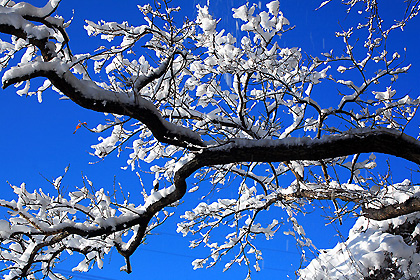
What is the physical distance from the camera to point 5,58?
4.42 m

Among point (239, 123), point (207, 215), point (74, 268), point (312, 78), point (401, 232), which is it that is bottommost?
point (401, 232)

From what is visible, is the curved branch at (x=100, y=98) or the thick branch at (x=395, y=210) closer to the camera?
the curved branch at (x=100, y=98)

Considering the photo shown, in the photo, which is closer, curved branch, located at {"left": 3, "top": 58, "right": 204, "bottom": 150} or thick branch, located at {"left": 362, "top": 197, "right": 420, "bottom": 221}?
curved branch, located at {"left": 3, "top": 58, "right": 204, "bottom": 150}

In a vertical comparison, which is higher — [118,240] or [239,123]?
[239,123]

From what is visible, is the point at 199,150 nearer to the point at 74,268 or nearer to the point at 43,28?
the point at 43,28

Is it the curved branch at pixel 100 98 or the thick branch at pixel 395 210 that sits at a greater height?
the curved branch at pixel 100 98

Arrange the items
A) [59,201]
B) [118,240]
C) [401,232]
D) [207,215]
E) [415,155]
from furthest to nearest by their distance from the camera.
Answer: [207,215], [401,232], [118,240], [59,201], [415,155]

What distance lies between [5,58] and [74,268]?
3.46 meters

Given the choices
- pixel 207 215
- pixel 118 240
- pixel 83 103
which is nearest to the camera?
pixel 83 103

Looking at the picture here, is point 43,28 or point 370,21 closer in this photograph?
point 43,28

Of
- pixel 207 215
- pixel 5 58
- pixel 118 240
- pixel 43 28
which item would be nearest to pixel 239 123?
pixel 207 215

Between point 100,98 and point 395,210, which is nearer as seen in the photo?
point 100,98

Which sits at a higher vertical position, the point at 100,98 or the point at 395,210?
the point at 100,98

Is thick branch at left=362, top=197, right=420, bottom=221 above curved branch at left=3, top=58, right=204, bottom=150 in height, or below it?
below
